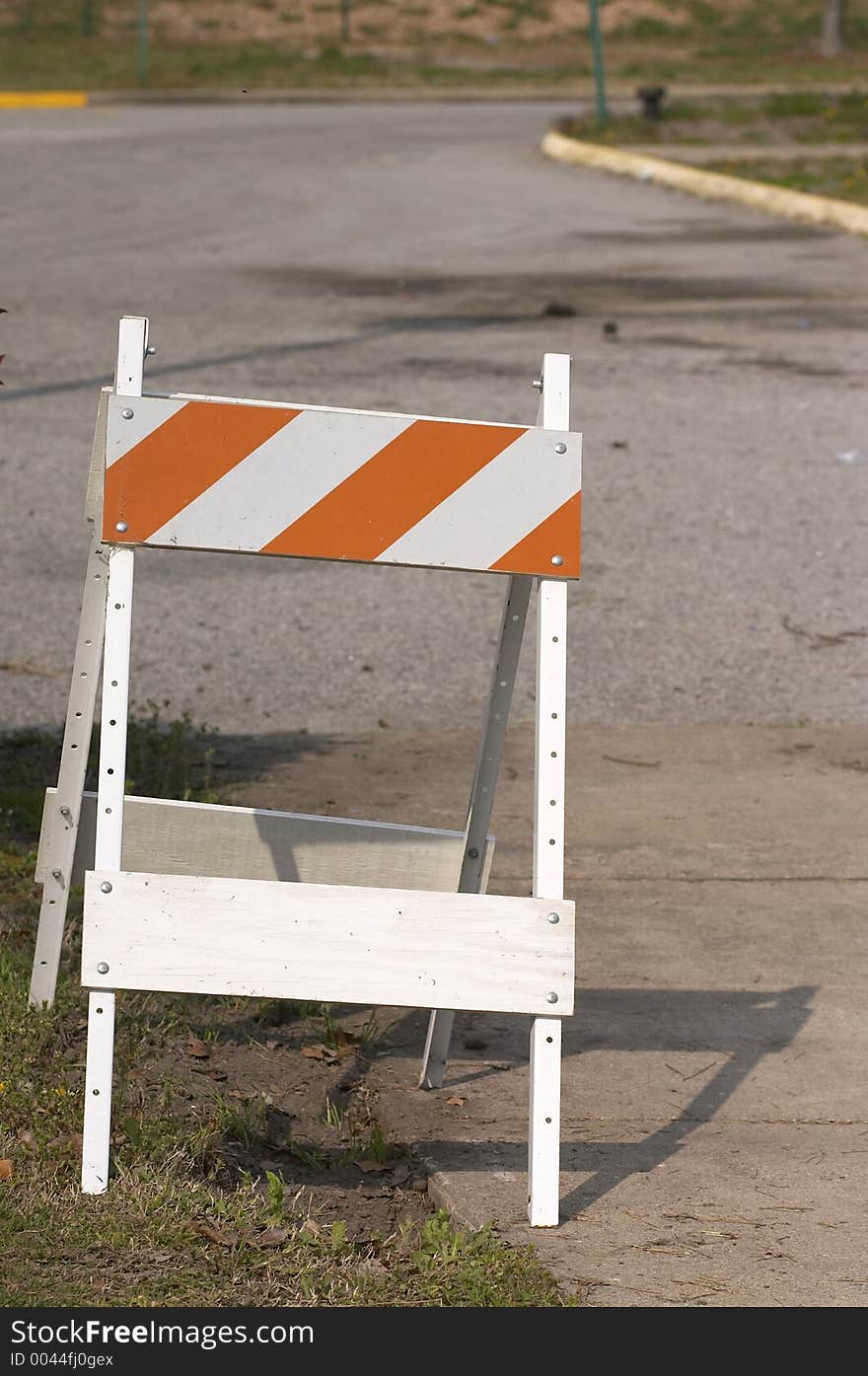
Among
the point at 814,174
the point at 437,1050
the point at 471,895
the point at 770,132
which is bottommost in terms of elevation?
the point at 770,132

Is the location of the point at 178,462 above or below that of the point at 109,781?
above

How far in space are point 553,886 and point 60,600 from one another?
175 inches

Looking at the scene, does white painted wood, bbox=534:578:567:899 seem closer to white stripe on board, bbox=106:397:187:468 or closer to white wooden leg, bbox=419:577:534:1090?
white wooden leg, bbox=419:577:534:1090

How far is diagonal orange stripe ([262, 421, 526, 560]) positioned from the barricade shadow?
4.01 feet

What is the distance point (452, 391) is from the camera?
11.0m

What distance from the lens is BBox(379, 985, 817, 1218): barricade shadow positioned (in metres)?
3.81

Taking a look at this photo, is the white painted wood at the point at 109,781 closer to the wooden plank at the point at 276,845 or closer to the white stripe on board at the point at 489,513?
the white stripe on board at the point at 489,513

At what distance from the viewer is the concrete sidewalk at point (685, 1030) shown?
11.4 feet

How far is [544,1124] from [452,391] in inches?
310

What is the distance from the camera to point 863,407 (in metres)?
10.8

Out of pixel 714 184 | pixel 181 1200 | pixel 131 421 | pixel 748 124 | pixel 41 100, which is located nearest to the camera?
pixel 181 1200

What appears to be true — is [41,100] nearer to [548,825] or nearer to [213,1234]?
[548,825]

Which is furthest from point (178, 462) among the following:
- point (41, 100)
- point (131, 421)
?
point (41, 100)

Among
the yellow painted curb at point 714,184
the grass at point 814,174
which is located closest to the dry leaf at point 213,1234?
the yellow painted curb at point 714,184
